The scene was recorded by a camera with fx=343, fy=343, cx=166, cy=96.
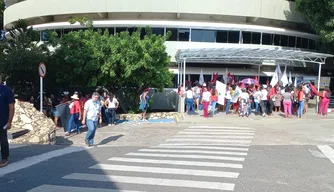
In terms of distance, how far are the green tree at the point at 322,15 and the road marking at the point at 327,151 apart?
12.9m

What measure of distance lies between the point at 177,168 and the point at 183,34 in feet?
69.6

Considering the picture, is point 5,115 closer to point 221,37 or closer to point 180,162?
point 180,162

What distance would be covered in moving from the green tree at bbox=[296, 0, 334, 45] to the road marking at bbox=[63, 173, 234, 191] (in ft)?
59.7

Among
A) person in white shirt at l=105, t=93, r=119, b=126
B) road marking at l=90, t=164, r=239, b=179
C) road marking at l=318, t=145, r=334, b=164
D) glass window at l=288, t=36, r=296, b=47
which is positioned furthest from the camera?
glass window at l=288, t=36, r=296, b=47

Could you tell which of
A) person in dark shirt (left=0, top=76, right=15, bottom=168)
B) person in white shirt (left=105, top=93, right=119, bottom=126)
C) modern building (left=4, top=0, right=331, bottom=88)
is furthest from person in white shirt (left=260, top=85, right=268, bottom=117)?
person in dark shirt (left=0, top=76, right=15, bottom=168)

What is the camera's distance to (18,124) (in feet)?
39.7

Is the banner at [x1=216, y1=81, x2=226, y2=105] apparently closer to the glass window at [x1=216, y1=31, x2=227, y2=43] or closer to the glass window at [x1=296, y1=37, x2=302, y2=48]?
the glass window at [x1=216, y1=31, x2=227, y2=43]

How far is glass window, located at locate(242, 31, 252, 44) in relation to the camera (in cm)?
2811

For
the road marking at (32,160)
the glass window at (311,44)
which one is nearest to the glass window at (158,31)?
the glass window at (311,44)

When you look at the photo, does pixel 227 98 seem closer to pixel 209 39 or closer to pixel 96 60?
pixel 96 60

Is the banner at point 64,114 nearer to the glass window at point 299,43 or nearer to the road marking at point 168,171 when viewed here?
the road marking at point 168,171

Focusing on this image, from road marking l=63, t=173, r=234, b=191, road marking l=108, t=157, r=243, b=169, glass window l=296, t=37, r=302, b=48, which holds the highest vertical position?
glass window l=296, t=37, r=302, b=48

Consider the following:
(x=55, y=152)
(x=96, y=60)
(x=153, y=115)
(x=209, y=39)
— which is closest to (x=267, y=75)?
(x=209, y=39)

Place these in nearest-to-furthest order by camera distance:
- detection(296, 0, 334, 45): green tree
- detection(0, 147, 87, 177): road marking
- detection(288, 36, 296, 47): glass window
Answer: detection(0, 147, 87, 177): road marking, detection(296, 0, 334, 45): green tree, detection(288, 36, 296, 47): glass window
